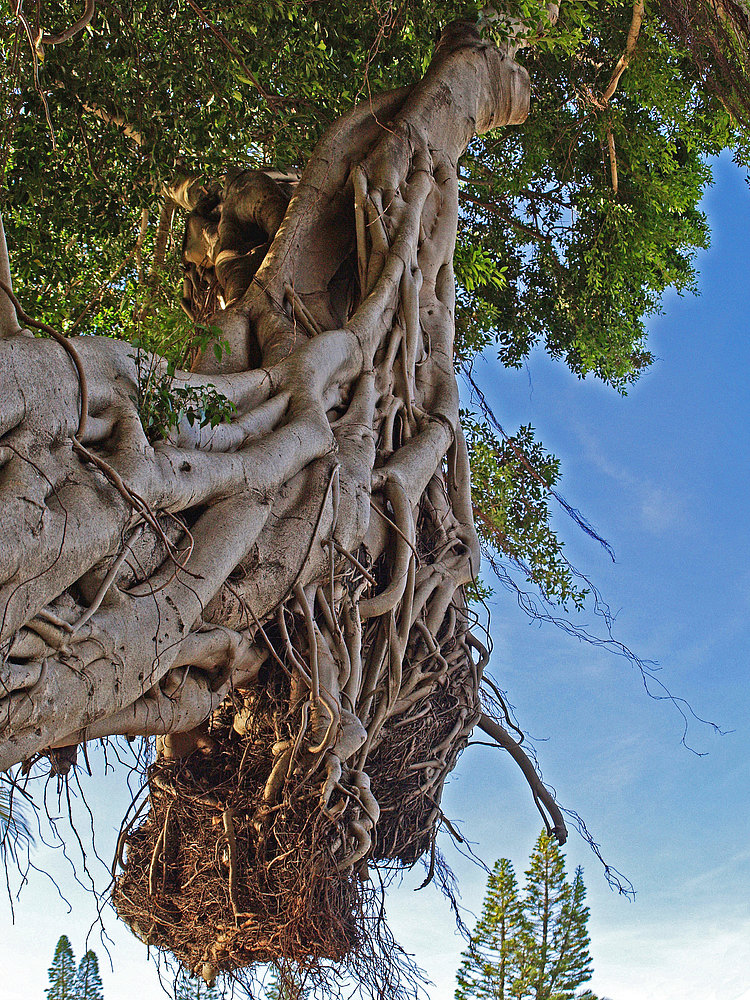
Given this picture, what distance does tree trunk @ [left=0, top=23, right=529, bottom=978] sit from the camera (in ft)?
5.86

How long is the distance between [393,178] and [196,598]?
2.20 metres

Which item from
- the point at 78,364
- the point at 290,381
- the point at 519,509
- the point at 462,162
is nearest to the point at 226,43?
the point at 290,381

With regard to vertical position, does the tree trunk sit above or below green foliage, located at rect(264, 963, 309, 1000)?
above

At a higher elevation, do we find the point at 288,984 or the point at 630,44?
the point at 630,44

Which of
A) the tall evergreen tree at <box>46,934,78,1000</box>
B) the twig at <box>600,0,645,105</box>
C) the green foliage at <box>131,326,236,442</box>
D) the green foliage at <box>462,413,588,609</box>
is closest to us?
the green foliage at <box>131,326,236,442</box>

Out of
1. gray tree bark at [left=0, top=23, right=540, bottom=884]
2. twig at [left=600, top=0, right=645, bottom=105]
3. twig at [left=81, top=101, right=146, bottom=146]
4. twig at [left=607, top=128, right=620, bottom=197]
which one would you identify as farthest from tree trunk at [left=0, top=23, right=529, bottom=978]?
twig at [left=607, top=128, right=620, bottom=197]

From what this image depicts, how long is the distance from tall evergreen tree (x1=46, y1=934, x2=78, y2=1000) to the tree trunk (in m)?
1.31

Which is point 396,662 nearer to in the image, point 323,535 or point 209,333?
point 323,535

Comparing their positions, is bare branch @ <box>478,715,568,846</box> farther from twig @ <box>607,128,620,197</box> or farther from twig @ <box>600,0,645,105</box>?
twig @ <box>600,0,645,105</box>

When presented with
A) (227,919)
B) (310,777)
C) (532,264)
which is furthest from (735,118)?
(227,919)

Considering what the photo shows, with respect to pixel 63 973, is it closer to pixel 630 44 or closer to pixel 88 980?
pixel 88 980

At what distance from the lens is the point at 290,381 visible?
2.66 meters

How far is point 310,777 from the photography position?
227 cm

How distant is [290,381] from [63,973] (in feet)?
8.17
